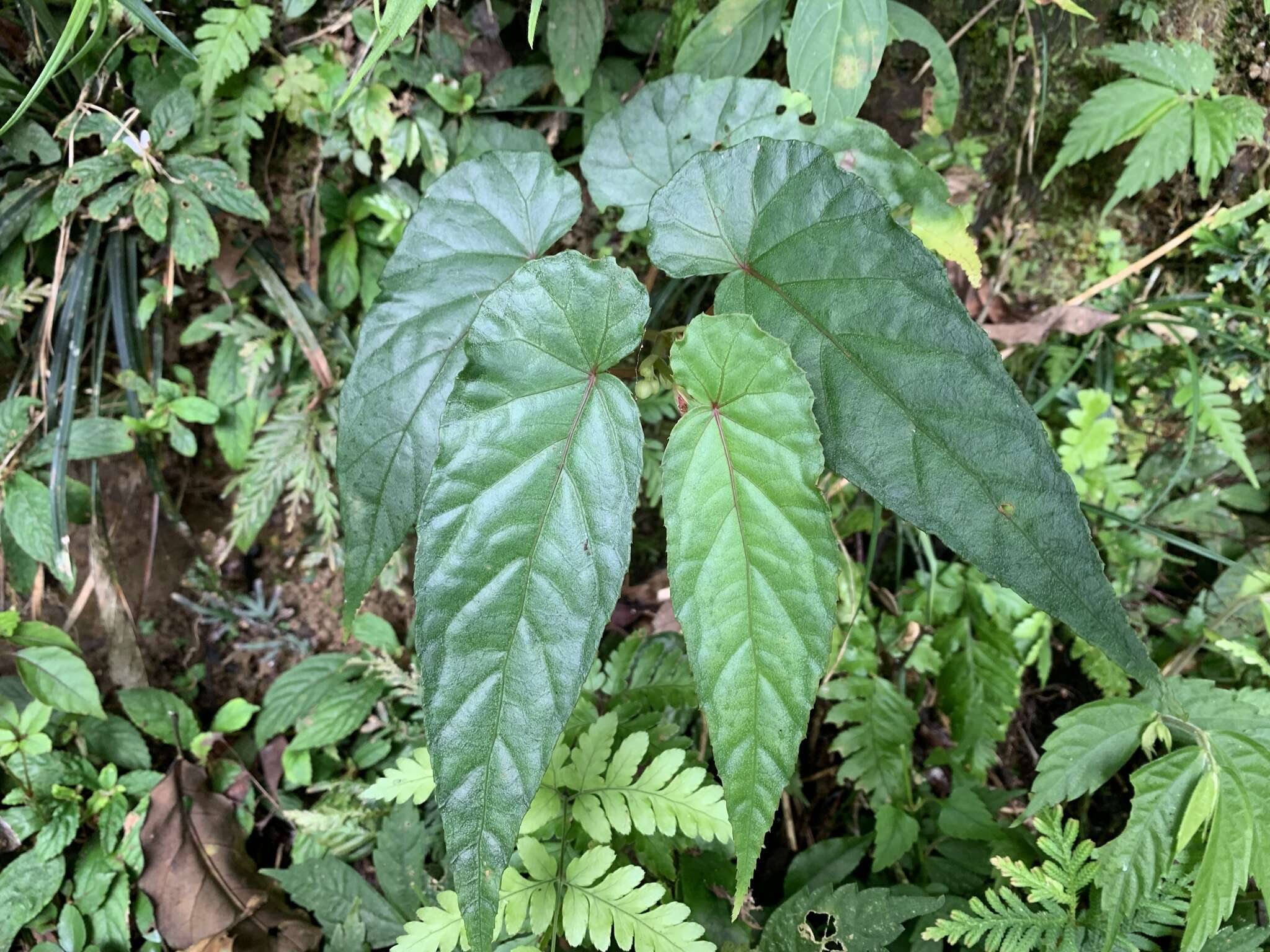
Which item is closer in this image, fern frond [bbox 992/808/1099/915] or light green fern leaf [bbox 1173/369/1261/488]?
fern frond [bbox 992/808/1099/915]

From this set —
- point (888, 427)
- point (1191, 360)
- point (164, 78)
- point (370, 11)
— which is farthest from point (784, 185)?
point (164, 78)

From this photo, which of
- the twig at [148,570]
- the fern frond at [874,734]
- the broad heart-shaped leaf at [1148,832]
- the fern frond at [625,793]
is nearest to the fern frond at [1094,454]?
the fern frond at [874,734]

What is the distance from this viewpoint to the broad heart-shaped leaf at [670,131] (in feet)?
3.52

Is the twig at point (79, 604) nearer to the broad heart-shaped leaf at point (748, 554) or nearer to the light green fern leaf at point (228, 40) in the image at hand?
the light green fern leaf at point (228, 40)

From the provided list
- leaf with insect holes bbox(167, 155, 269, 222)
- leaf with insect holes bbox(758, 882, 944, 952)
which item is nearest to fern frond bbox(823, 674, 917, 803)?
leaf with insect holes bbox(758, 882, 944, 952)

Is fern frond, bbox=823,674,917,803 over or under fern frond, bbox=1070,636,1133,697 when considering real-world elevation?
under

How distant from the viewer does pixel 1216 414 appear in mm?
1548

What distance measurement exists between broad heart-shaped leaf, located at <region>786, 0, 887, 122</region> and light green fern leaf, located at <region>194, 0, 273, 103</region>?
98cm

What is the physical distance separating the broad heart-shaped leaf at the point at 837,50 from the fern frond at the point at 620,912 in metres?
1.09

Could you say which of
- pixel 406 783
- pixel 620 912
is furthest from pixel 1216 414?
pixel 406 783

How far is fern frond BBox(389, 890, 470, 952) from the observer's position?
3.08 feet

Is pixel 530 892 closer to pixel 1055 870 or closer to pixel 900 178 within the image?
pixel 1055 870

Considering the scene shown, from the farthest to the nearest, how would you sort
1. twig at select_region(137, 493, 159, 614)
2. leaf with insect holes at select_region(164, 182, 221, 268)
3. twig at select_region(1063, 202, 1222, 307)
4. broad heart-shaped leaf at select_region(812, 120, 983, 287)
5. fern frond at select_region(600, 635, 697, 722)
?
twig at select_region(137, 493, 159, 614) → twig at select_region(1063, 202, 1222, 307) → leaf with insect holes at select_region(164, 182, 221, 268) → fern frond at select_region(600, 635, 697, 722) → broad heart-shaped leaf at select_region(812, 120, 983, 287)

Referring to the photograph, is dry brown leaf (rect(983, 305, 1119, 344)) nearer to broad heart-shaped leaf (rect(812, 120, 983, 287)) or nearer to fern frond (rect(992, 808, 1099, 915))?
broad heart-shaped leaf (rect(812, 120, 983, 287))
